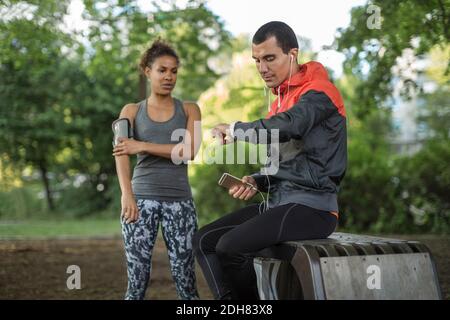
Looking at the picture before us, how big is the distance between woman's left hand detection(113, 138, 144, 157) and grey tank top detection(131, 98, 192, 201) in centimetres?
19

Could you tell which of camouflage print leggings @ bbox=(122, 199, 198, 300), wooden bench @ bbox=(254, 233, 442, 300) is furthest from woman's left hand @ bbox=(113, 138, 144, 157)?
wooden bench @ bbox=(254, 233, 442, 300)

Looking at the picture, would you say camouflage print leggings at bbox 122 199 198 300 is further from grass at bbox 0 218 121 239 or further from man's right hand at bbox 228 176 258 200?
grass at bbox 0 218 121 239

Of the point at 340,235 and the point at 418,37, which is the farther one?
the point at 418,37

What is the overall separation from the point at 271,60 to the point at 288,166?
24.5 inches

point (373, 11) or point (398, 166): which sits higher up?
point (373, 11)

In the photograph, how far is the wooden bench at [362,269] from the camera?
270 cm

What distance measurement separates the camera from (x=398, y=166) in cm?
1095

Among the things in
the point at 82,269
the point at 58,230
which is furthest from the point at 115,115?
the point at 82,269

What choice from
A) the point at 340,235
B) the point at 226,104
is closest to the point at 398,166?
the point at 226,104

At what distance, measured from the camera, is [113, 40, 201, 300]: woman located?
143 inches

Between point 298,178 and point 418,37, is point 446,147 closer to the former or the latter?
point 418,37

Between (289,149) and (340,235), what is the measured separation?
0.72 meters

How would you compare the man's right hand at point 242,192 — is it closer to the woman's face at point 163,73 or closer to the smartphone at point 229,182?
the smartphone at point 229,182

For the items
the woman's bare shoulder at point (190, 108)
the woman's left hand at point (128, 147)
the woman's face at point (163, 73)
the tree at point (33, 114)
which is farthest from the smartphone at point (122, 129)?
the tree at point (33, 114)
